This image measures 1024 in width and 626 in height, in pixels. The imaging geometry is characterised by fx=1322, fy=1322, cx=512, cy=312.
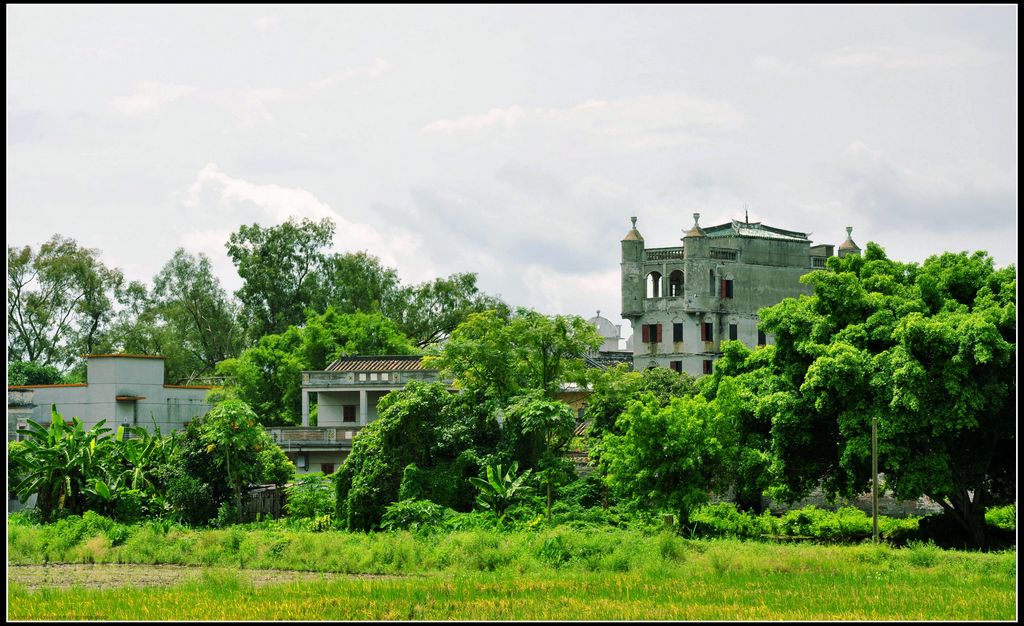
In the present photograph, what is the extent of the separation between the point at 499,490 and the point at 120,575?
1183 cm

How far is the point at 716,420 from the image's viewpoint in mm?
38250

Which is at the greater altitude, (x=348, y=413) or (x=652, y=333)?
(x=652, y=333)

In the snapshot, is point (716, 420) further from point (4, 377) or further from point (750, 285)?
point (750, 285)

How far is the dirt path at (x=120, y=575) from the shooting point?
3184cm

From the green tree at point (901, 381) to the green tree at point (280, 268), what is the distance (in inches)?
1572

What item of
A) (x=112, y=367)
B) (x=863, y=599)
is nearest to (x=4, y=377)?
(x=863, y=599)

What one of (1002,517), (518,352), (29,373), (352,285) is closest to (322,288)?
(352,285)

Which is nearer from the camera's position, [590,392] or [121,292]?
[590,392]

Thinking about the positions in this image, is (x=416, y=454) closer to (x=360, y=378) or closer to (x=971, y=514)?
(x=360, y=378)

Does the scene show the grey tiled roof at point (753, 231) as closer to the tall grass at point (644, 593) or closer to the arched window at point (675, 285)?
the arched window at point (675, 285)

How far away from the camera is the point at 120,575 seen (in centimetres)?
3416

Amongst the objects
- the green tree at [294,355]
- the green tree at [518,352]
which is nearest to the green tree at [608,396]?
the green tree at [518,352]

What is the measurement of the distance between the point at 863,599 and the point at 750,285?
48.0 m

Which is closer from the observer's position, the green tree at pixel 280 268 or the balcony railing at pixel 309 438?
the balcony railing at pixel 309 438
